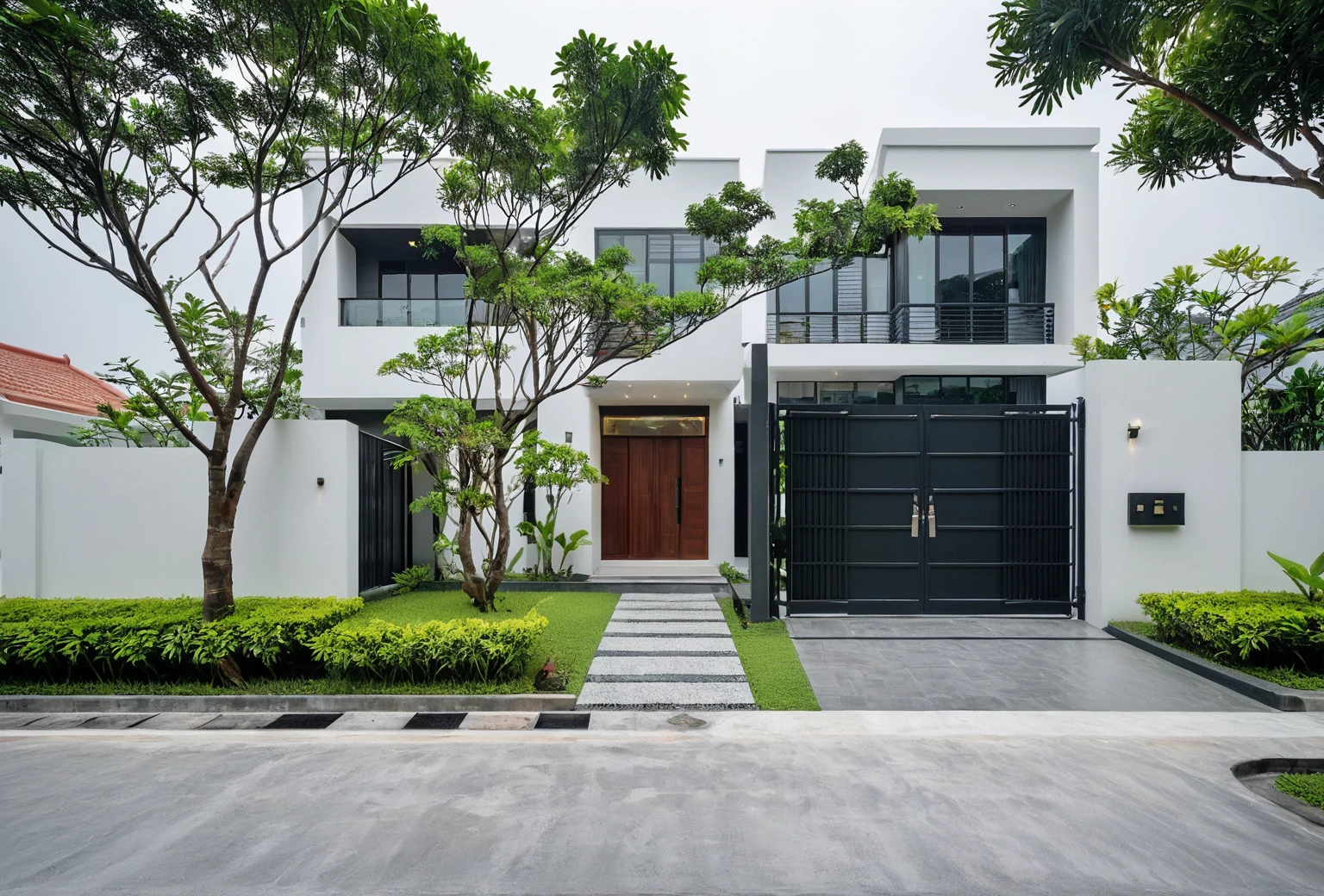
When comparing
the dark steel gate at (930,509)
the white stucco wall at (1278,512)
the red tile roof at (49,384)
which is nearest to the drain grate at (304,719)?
the dark steel gate at (930,509)

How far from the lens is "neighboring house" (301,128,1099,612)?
10.6m

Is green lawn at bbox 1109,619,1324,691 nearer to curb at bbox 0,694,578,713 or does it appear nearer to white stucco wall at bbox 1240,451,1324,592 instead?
white stucco wall at bbox 1240,451,1324,592

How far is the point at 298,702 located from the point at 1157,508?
828 cm

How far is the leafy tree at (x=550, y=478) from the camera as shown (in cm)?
751

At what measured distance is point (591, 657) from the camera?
5.95 m

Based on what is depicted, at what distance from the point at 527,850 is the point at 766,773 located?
1.45 metres

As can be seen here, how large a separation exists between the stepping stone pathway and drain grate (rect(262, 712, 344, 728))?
180cm

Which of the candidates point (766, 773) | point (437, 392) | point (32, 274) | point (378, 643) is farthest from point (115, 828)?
point (32, 274)

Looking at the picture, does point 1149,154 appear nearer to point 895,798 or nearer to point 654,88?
point 654,88

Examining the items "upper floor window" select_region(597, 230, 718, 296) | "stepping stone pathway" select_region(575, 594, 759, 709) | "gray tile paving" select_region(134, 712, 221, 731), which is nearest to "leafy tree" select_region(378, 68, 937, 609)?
"stepping stone pathway" select_region(575, 594, 759, 709)

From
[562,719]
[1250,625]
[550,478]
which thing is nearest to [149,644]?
[562,719]

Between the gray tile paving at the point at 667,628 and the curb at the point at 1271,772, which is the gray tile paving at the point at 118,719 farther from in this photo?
the curb at the point at 1271,772

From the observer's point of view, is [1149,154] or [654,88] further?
[654,88]

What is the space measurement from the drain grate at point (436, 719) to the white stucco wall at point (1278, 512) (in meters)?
7.98
